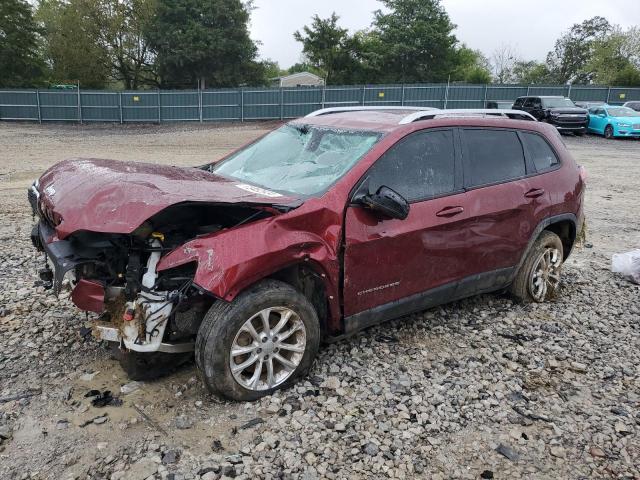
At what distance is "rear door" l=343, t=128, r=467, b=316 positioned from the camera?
3.59 metres

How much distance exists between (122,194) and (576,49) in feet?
234

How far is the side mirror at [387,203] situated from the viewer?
11.4 feet

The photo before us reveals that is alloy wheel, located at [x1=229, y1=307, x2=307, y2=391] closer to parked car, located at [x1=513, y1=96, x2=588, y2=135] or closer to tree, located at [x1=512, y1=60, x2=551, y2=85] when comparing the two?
parked car, located at [x1=513, y1=96, x2=588, y2=135]

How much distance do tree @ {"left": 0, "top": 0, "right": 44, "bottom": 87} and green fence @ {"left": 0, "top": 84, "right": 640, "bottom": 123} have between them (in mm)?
10472

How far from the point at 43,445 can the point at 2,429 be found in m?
0.32

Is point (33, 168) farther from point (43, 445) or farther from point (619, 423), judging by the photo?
point (619, 423)

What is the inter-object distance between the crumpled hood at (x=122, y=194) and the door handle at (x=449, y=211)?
3.81 feet

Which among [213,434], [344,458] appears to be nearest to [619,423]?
[344,458]

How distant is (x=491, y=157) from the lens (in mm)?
4461

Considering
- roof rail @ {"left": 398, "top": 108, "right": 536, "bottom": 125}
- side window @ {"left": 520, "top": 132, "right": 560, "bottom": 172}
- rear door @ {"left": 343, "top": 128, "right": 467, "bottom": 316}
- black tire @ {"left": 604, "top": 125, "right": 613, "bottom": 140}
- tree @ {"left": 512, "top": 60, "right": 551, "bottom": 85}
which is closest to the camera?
rear door @ {"left": 343, "top": 128, "right": 467, "bottom": 316}

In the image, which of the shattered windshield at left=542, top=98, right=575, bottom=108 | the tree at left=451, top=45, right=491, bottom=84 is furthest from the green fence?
the tree at left=451, top=45, right=491, bottom=84

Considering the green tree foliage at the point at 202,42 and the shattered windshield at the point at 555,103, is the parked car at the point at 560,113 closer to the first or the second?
the shattered windshield at the point at 555,103

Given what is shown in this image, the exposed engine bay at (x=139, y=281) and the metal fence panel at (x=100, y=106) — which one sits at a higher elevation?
the metal fence panel at (x=100, y=106)

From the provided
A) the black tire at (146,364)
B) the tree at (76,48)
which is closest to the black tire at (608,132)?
the black tire at (146,364)
